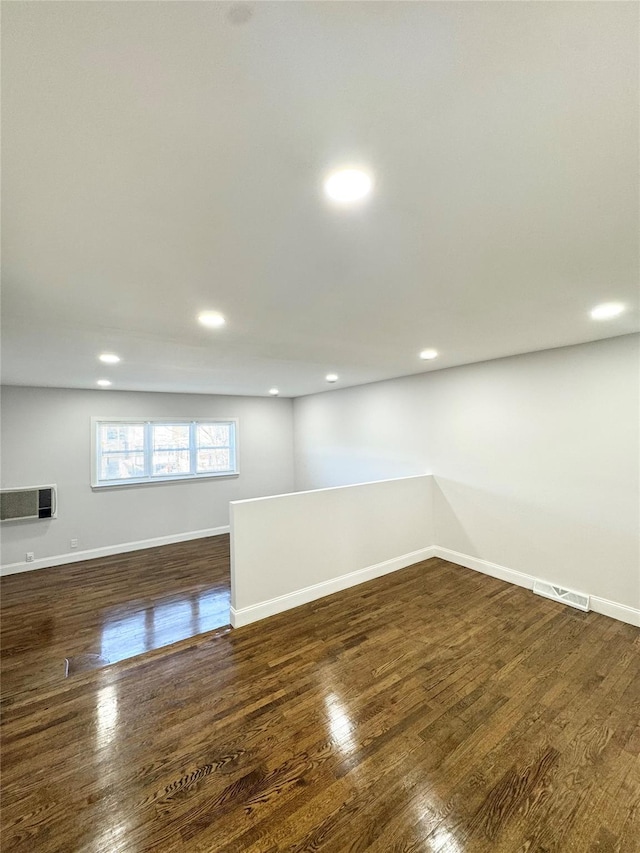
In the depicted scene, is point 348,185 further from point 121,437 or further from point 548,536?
point 121,437

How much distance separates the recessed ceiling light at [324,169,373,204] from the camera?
1098mm

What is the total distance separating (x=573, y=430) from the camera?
3383mm

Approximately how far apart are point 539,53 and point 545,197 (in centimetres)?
56

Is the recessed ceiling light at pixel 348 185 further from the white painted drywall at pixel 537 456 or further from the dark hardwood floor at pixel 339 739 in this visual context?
the white painted drywall at pixel 537 456

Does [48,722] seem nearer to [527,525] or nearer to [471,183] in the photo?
[471,183]

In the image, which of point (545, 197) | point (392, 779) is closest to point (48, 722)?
point (392, 779)

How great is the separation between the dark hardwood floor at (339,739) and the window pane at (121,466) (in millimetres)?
2621

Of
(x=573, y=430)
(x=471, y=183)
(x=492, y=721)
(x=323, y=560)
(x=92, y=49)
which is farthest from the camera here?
(x=323, y=560)

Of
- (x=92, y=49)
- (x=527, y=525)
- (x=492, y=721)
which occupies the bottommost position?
(x=492, y=721)

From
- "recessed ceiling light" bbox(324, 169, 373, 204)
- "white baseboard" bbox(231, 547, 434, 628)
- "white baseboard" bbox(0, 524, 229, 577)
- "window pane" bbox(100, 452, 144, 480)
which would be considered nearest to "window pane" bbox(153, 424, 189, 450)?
"window pane" bbox(100, 452, 144, 480)

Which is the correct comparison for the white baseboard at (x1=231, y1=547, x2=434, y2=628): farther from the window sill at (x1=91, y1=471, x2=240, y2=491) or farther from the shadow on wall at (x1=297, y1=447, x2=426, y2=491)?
the window sill at (x1=91, y1=471, x2=240, y2=491)

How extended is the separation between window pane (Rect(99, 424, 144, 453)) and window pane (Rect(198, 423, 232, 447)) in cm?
97

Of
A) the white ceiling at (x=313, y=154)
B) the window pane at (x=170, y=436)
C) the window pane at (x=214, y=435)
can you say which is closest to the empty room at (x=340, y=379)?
the white ceiling at (x=313, y=154)

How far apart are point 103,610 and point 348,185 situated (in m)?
4.41
